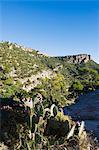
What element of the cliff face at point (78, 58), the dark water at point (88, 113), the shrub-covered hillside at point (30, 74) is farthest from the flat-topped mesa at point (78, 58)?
the dark water at point (88, 113)

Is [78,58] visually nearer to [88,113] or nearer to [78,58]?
[78,58]

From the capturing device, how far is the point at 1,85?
58812mm

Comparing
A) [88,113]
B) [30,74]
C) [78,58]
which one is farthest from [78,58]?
[88,113]

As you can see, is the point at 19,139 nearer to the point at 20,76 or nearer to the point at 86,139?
the point at 86,139

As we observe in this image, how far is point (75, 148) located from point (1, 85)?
49.3 m

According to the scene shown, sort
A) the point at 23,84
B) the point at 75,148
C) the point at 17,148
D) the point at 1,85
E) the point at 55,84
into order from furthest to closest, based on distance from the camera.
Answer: the point at 55,84, the point at 23,84, the point at 1,85, the point at 75,148, the point at 17,148

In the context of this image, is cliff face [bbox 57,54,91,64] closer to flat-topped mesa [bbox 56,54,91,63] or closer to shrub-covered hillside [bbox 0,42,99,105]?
flat-topped mesa [bbox 56,54,91,63]

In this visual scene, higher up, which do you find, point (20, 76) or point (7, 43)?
point (7, 43)

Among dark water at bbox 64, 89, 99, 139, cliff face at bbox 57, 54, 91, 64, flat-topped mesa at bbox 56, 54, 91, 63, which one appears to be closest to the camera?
dark water at bbox 64, 89, 99, 139

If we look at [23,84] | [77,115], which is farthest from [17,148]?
[23,84]

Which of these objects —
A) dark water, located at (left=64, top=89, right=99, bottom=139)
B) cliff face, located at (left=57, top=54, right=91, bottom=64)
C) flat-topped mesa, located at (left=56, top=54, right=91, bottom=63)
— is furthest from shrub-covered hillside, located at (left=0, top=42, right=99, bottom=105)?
dark water, located at (left=64, top=89, right=99, bottom=139)

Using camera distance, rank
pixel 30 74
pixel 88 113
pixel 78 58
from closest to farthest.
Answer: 1. pixel 88 113
2. pixel 30 74
3. pixel 78 58

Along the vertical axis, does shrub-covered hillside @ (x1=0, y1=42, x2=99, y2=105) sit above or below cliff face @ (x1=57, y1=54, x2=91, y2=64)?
below

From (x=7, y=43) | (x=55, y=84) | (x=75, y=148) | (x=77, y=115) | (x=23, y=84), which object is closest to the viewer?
(x=75, y=148)
